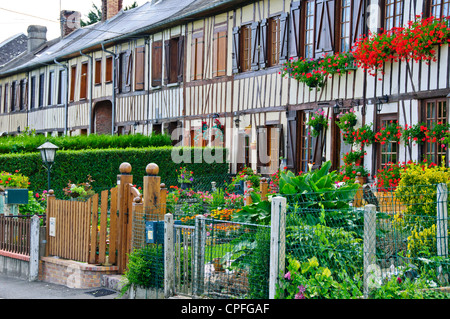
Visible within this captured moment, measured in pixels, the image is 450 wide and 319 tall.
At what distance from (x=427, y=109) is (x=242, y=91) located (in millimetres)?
6409

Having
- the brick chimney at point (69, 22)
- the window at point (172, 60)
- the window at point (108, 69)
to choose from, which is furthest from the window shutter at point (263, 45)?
the brick chimney at point (69, 22)

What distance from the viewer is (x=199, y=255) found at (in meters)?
7.27

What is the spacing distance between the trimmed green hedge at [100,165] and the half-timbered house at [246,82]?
32.1 inches

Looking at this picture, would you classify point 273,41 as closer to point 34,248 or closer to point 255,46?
point 255,46

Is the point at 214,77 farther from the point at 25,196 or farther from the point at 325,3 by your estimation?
the point at 25,196

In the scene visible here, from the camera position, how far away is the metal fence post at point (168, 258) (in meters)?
7.62

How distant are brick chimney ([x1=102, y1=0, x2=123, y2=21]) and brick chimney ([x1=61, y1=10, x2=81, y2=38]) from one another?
4.32 meters

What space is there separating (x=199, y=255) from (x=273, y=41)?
1075cm

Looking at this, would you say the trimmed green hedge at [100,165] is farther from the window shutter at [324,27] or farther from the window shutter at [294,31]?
the window shutter at [324,27]

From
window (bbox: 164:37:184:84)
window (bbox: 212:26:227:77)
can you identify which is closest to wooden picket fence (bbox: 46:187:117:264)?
window (bbox: 212:26:227:77)

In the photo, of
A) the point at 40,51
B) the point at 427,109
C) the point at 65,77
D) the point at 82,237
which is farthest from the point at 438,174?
the point at 40,51

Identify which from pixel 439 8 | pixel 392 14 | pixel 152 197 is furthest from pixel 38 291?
pixel 392 14

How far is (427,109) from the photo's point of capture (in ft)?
41.3

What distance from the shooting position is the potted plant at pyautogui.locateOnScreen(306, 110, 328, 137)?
15011mm
